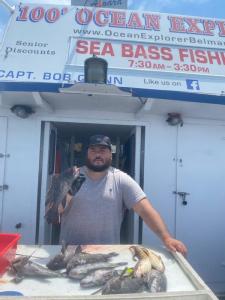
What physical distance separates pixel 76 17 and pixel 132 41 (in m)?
0.85

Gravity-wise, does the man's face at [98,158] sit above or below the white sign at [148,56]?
below

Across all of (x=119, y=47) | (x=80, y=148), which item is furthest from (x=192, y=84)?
(x=80, y=148)

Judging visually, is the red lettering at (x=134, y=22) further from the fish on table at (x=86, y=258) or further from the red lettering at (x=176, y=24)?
the fish on table at (x=86, y=258)

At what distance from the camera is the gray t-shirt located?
2664 mm

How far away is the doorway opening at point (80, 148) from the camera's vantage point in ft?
15.4

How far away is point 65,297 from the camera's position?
1.34m

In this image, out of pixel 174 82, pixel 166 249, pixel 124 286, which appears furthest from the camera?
pixel 174 82

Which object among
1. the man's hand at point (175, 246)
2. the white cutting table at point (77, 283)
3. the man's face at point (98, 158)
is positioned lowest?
the white cutting table at point (77, 283)

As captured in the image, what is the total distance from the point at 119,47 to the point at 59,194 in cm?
254

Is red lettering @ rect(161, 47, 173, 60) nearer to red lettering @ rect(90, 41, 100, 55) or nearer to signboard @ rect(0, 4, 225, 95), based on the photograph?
signboard @ rect(0, 4, 225, 95)

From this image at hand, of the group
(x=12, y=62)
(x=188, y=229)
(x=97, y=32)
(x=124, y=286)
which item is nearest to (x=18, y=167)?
(x=12, y=62)

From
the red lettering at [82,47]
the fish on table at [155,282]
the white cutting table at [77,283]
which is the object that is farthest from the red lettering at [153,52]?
the fish on table at [155,282]

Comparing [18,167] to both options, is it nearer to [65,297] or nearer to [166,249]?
[166,249]

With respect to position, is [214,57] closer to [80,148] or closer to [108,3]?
[108,3]
